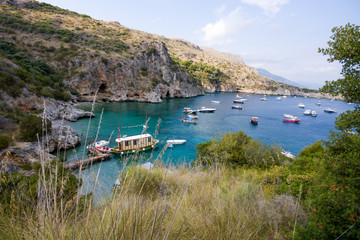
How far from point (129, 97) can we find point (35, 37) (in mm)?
26874

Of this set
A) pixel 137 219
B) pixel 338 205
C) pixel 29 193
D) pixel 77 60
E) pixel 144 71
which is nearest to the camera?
pixel 137 219

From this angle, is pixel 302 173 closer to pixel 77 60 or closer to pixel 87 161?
pixel 87 161

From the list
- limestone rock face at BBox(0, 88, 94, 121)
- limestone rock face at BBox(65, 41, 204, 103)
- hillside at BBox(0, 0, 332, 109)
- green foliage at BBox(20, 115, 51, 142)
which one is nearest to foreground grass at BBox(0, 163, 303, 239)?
green foliage at BBox(20, 115, 51, 142)

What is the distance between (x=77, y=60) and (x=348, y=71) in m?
49.1

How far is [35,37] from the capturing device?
41.5m

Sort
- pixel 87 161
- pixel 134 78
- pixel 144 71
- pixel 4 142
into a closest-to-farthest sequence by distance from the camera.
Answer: pixel 4 142 < pixel 87 161 < pixel 134 78 < pixel 144 71

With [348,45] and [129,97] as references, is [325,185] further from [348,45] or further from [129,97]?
[129,97]

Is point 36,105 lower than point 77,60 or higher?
lower

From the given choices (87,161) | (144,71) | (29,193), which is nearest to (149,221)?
(29,193)

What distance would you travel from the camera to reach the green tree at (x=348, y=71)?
3.77 meters

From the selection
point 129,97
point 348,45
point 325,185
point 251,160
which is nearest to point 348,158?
point 325,185

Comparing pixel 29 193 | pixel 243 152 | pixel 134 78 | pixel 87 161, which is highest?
pixel 134 78

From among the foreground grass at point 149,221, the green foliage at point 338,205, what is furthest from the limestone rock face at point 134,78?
the green foliage at point 338,205

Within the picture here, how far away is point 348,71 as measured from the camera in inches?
162
